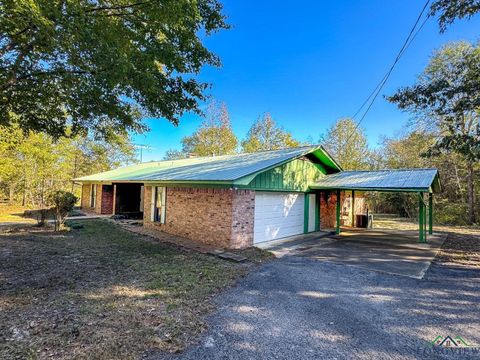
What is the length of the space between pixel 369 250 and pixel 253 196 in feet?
15.2

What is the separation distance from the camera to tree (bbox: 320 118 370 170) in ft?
87.9

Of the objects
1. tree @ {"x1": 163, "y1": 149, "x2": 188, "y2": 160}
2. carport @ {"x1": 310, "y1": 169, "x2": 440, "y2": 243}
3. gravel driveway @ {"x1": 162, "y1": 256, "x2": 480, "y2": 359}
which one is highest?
tree @ {"x1": 163, "y1": 149, "x2": 188, "y2": 160}

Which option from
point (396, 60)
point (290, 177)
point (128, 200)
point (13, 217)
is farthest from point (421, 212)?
point (13, 217)

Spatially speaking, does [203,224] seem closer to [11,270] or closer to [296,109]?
[11,270]

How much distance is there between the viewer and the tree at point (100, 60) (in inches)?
169

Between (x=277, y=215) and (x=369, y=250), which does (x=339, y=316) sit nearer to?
(x=369, y=250)

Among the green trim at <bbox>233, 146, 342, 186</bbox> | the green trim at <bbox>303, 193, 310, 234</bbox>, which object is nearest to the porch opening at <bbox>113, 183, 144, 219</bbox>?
the green trim at <bbox>303, 193, 310, 234</bbox>

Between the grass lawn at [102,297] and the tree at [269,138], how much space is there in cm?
2297

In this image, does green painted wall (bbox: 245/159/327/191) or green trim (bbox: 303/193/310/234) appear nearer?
green painted wall (bbox: 245/159/327/191)

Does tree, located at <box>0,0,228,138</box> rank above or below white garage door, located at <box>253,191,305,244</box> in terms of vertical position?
above

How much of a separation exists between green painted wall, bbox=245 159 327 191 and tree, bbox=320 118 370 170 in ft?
49.4

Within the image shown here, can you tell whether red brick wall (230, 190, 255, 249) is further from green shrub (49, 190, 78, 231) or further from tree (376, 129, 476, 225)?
tree (376, 129, 476, 225)

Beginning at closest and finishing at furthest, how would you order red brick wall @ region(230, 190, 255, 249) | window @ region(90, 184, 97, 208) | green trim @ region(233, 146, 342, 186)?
green trim @ region(233, 146, 342, 186), red brick wall @ region(230, 190, 255, 249), window @ region(90, 184, 97, 208)

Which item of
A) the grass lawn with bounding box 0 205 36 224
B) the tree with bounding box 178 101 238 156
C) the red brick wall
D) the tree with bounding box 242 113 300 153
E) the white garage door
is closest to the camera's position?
the red brick wall
